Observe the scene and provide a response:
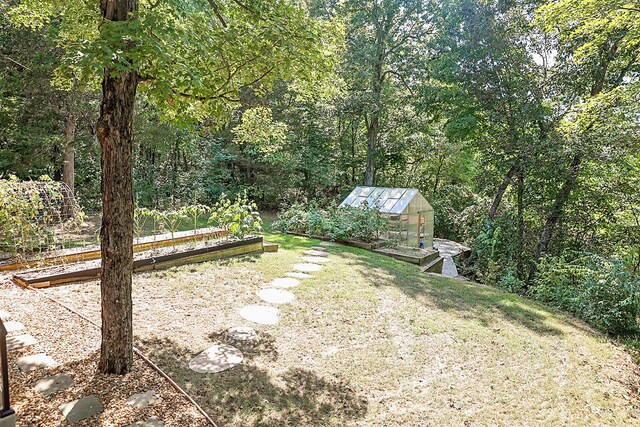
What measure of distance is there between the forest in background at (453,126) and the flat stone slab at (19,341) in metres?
2.22

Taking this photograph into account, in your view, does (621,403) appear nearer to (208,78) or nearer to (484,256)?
(208,78)

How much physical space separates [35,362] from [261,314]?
211cm

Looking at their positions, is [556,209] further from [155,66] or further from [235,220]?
[155,66]

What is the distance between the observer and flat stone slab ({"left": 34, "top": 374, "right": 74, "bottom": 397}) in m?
2.39

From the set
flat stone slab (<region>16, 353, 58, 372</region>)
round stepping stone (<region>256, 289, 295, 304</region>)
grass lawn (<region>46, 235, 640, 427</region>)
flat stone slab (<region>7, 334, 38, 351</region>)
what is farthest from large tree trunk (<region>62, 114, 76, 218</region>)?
flat stone slab (<region>16, 353, 58, 372</region>)

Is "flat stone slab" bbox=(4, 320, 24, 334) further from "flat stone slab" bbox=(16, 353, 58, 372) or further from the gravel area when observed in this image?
"flat stone slab" bbox=(16, 353, 58, 372)

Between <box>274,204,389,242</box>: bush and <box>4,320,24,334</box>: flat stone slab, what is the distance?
6498 millimetres

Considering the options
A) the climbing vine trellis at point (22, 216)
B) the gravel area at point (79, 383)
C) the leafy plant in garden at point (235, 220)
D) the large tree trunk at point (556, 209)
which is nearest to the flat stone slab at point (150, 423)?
the gravel area at point (79, 383)

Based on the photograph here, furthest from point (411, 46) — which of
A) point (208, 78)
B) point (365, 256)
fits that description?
point (208, 78)

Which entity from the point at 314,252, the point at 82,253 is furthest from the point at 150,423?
the point at 314,252

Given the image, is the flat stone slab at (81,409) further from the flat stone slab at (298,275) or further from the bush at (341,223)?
the bush at (341,223)

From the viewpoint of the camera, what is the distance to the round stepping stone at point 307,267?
19.8 feet

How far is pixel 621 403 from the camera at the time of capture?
311cm

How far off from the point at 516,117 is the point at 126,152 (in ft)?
31.9
